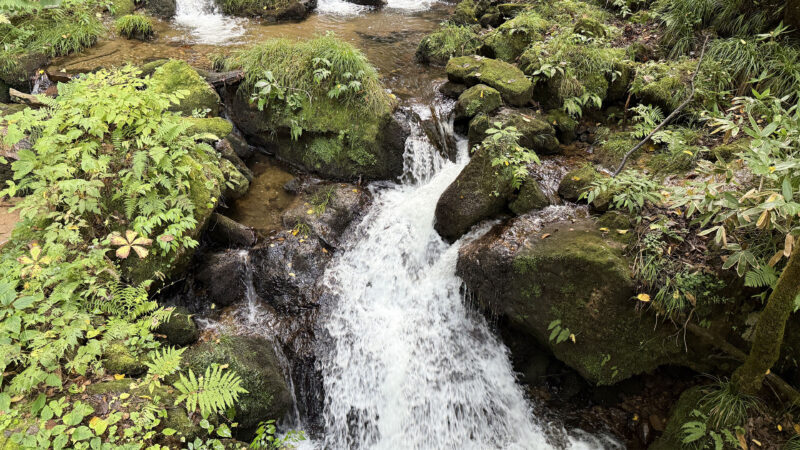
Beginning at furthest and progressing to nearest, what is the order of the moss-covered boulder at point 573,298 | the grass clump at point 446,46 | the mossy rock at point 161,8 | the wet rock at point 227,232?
1. the mossy rock at point 161,8
2. the grass clump at point 446,46
3. the wet rock at point 227,232
4. the moss-covered boulder at point 573,298

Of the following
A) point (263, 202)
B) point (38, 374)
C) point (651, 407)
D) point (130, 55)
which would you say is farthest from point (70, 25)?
point (651, 407)

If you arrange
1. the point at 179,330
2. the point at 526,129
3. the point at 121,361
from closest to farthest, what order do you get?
the point at 121,361, the point at 179,330, the point at 526,129

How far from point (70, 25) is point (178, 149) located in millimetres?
7318

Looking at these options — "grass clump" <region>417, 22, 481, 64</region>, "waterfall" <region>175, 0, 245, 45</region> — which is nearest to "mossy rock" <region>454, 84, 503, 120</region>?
"grass clump" <region>417, 22, 481, 64</region>

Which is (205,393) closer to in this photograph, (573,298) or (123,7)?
(573,298)

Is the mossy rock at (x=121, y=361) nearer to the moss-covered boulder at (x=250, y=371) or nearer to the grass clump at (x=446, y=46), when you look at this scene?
the moss-covered boulder at (x=250, y=371)

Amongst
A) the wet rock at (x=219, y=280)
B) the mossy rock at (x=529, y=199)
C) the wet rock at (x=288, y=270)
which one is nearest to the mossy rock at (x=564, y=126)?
the mossy rock at (x=529, y=199)

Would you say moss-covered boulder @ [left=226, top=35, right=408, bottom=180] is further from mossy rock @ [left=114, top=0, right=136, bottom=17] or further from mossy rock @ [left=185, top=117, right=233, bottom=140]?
mossy rock @ [left=114, top=0, right=136, bottom=17]

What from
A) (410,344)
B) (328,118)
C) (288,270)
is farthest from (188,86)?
(410,344)

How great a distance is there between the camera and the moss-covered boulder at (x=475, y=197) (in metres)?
5.67

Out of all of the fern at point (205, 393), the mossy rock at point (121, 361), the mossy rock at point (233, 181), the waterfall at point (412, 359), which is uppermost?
the mossy rock at point (233, 181)

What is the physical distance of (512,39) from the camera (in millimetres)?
8664

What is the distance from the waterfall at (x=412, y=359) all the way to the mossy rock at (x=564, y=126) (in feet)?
9.20

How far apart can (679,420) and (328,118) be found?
6408mm
